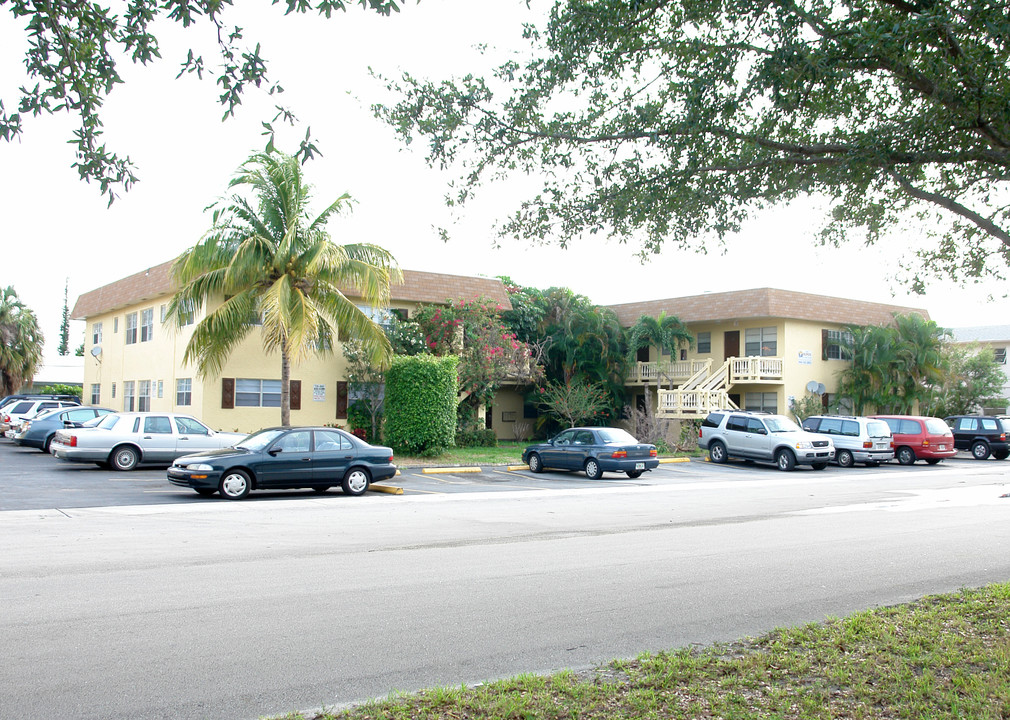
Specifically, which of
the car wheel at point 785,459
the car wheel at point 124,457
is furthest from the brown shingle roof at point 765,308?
the car wheel at point 124,457

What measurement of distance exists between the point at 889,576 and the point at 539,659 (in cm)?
503

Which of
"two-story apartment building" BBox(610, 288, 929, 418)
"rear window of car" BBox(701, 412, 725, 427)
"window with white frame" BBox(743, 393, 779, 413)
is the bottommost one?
"rear window of car" BBox(701, 412, 725, 427)

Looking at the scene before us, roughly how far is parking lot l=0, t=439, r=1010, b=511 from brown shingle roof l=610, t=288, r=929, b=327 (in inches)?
317

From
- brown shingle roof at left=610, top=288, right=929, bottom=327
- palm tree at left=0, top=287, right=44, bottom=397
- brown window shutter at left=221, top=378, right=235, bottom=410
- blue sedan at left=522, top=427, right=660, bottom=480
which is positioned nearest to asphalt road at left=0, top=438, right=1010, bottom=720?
blue sedan at left=522, top=427, right=660, bottom=480

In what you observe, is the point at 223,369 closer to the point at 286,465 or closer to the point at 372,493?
the point at 372,493

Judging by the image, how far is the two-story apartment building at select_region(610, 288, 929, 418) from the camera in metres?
34.9

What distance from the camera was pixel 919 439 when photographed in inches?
1176

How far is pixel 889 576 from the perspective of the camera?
31.1 ft

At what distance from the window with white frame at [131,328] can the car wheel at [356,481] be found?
18700 mm

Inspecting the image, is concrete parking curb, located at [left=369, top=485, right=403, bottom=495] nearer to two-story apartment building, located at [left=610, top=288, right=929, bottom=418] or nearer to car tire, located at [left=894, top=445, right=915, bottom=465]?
two-story apartment building, located at [left=610, top=288, right=929, bottom=418]

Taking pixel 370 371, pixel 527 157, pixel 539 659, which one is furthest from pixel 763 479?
pixel 539 659

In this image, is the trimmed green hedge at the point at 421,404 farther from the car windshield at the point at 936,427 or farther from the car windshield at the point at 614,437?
the car windshield at the point at 936,427

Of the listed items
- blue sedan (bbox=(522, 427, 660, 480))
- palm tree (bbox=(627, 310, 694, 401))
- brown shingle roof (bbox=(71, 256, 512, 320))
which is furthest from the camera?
palm tree (bbox=(627, 310, 694, 401))

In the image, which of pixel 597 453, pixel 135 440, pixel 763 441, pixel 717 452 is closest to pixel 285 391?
pixel 135 440
